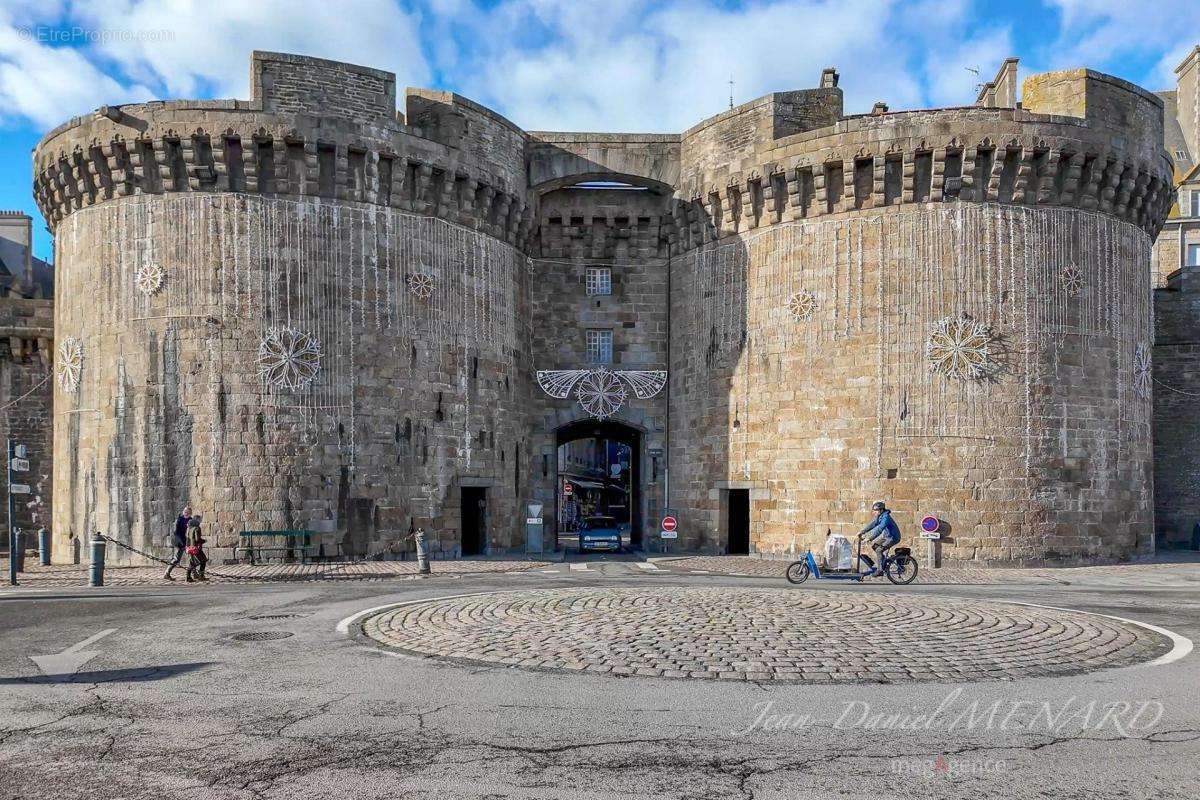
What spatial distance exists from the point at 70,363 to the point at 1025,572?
2502 centimetres

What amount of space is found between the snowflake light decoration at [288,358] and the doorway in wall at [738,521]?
41.6 feet

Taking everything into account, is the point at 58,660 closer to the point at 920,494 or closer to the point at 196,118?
the point at 196,118

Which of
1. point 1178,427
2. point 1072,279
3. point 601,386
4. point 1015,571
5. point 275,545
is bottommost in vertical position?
point 1015,571

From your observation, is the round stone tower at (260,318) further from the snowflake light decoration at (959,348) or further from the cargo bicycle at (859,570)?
the snowflake light decoration at (959,348)

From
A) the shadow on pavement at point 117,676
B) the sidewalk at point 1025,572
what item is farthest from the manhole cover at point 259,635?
the sidewalk at point 1025,572

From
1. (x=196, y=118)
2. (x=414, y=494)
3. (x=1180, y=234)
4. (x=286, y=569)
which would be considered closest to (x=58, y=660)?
(x=286, y=569)

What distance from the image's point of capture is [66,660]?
10156 millimetres

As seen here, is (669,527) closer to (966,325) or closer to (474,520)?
(474,520)

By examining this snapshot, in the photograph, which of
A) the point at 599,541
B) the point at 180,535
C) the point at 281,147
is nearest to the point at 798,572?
the point at 599,541

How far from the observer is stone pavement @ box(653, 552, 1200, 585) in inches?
788

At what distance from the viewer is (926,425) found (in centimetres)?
2373

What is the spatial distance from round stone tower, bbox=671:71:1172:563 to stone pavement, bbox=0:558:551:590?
28.1 ft

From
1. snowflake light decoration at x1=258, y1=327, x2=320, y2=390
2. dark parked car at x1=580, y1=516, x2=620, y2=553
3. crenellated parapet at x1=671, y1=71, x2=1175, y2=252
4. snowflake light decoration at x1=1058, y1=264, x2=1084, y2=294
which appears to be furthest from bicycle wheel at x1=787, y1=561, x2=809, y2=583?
snowflake light decoration at x1=258, y1=327, x2=320, y2=390

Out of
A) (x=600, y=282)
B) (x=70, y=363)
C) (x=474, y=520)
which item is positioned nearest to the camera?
(x=70, y=363)
